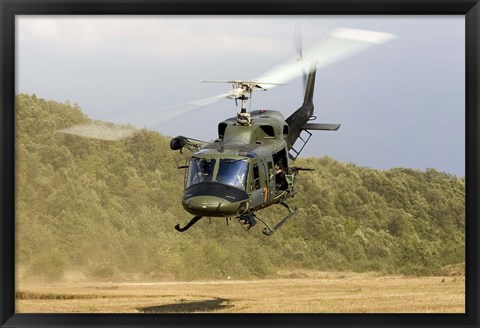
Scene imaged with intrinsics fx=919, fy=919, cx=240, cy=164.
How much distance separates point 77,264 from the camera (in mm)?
31453

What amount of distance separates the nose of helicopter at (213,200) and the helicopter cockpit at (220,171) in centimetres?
18

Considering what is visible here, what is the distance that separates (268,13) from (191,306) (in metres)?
15.0

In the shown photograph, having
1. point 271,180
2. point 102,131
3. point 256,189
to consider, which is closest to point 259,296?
point 271,180

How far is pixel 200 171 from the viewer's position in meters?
16.2

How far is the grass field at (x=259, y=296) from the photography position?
22422mm

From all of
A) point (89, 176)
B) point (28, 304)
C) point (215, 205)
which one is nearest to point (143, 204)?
point (89, 176)

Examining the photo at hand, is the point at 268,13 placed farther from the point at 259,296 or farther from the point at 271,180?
the point at 259,296

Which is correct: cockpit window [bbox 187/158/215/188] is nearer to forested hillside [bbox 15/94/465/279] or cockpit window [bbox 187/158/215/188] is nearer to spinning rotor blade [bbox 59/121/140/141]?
forested hillside [bbox 15/94/465/279]

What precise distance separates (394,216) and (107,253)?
1209cm

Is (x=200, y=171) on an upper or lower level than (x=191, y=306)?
upper

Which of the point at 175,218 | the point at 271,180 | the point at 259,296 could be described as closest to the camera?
the point at 271,180

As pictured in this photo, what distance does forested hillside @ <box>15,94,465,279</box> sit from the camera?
32406 millimetres

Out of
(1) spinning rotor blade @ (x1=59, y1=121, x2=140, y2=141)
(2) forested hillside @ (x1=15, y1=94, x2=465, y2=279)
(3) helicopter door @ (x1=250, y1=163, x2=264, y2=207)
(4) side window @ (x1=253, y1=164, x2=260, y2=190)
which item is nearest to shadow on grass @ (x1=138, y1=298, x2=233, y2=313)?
(3) helicopter door @ (x1=250, y1=163, x2=264, y2=207)

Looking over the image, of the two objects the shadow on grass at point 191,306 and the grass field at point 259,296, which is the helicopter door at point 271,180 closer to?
the grass field at point 259,296
